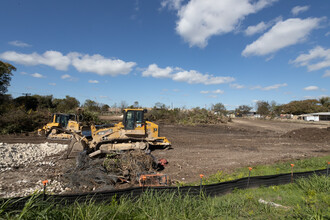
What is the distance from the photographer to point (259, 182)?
5.67m

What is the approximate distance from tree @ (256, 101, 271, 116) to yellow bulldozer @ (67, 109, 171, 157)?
214 ft

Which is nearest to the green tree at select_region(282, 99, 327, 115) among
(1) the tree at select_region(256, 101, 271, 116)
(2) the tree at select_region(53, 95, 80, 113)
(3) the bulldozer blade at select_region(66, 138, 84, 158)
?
(1) the tree at select_region(256, 101, 271, 116)

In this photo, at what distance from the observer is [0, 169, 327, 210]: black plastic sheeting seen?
11.6 ft

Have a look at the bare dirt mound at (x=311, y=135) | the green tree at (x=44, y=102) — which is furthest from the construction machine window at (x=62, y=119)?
the bare dirt mound at (x=311, y=135)

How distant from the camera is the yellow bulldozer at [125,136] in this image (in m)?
10.2

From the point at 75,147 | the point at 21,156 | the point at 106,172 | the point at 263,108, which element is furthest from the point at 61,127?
the point at 263,108

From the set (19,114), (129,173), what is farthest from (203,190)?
(19,114)

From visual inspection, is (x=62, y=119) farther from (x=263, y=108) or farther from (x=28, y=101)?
(x=263, y=108)

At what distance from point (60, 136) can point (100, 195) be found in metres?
12.4

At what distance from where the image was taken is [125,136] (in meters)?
10.7

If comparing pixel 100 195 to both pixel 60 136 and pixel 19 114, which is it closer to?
pixel 60 136

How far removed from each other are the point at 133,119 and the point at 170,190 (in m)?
6.88

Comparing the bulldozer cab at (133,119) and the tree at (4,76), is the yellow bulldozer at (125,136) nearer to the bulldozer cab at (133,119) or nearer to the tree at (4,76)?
the bulldozer cab at (133,119)

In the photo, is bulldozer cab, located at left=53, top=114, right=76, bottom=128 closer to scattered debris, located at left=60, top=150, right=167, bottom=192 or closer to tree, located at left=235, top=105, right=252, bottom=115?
scattered debris, located at left=60, top=150, right=167, bottom=192
